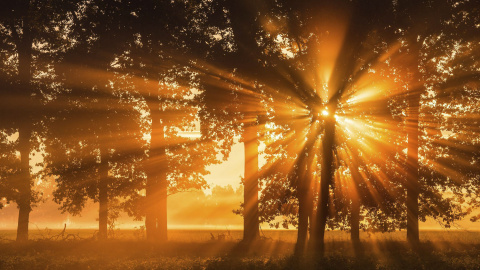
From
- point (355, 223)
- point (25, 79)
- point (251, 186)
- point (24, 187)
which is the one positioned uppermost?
point (25, 79)

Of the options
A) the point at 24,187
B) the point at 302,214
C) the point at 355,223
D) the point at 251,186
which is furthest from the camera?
the point at 24,187

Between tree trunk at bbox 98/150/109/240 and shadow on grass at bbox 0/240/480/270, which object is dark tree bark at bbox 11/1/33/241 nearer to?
shadow on grass at bbox 0/240/480/270

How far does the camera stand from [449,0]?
762 inches

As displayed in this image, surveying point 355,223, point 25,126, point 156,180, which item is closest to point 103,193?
point 156,180

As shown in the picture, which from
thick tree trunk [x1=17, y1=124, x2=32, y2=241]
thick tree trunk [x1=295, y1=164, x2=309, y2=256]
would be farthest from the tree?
thick tree trunk [x1=295, y1=164, x2=309, y2=256]

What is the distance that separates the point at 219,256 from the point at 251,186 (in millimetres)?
6708

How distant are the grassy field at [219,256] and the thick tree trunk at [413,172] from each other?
85cm

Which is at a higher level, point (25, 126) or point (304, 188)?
point (25, 126)

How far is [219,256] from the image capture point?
1944 centimetres

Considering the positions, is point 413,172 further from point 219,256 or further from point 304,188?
point 219,256

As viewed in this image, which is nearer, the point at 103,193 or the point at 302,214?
the point at 302,214

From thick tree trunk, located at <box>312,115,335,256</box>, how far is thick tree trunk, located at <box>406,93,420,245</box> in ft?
23.2

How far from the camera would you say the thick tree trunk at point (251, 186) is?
24969 mm

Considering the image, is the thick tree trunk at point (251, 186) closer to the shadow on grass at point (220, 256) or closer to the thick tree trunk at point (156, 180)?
the shadow on grass at point (220, 256)
